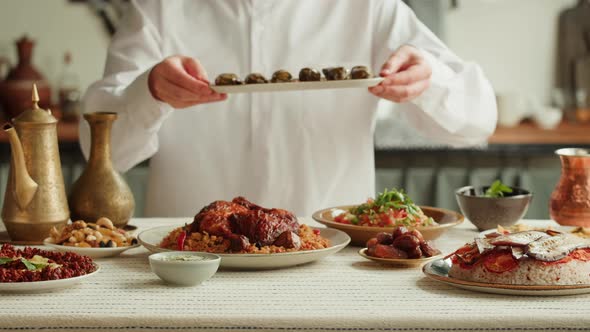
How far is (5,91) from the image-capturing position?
13.7 feet

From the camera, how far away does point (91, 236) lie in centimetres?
163

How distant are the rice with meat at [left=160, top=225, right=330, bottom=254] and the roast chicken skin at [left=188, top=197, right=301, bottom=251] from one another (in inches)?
0.4

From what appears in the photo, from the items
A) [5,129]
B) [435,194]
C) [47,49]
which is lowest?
[435,194]

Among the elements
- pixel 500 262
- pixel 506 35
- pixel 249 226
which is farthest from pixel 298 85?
pixel 506 35

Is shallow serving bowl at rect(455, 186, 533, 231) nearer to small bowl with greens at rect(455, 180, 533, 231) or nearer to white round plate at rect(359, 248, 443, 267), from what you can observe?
small bowl with greens at rect(455, 180, 533, 231)

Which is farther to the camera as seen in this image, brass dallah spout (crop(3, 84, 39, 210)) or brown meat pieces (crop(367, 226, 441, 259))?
brass dallah spout (crop(3, 84, 39, 210))

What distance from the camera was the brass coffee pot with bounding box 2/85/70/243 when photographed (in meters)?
1.70

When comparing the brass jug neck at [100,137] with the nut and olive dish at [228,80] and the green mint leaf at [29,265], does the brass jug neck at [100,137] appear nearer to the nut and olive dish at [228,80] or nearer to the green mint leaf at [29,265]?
the nut and olive dish at [228,80]

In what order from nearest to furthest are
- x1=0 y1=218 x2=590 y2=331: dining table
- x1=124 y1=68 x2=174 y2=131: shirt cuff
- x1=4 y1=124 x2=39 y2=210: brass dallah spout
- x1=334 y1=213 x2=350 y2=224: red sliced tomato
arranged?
1. x1=0 y1=218 x2=590 y2=331: dining table
2. x1=4 y1=124 x2=39 y2=210: brass dallah spout
3. x1=334 y1=213 x2=350 y2=224: red sliced tomato
4. x1=124 y1=68 x2=174 y2=131: shirt cuff

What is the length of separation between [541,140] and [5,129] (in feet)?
9.60

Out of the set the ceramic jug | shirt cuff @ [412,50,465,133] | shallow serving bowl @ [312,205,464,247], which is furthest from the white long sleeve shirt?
the ceramic jug

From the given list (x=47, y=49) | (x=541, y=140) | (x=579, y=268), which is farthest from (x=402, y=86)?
(x=47, y=49)

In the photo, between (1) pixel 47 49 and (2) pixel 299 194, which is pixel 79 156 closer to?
(1) pixel 47 49

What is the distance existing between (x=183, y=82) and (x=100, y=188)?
0.34 m
